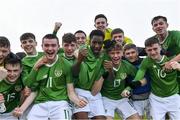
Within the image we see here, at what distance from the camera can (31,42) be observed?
23.3 feet

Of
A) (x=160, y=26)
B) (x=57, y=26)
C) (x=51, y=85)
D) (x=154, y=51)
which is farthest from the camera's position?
(x=160, y=26)

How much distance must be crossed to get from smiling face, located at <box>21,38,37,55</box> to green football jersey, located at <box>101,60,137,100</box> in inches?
63.8

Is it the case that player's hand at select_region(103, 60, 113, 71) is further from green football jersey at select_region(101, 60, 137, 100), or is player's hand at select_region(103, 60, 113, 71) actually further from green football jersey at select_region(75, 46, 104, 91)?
green football jersey at select_region(101, 60, 137, 100)

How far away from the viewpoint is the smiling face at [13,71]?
6.32 m

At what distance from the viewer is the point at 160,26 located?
23.1 ft

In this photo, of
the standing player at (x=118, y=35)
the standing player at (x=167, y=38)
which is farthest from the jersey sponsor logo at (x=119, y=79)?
the standing player at (x=118, y=35)

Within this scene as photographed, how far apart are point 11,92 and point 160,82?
109 inches

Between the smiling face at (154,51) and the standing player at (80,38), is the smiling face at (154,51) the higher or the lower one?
the lower one

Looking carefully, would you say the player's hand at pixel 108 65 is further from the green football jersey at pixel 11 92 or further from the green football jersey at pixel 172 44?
the green football jersey at pixel 11 92

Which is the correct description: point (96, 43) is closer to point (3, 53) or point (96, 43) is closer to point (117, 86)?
point (117, 86)

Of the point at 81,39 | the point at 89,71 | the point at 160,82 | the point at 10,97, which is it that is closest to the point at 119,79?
the point at 89,71

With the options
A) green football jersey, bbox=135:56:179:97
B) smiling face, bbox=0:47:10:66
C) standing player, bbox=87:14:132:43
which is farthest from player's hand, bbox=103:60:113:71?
standing player, bbox=87:14:132:43

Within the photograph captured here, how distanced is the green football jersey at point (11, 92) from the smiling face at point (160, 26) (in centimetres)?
290

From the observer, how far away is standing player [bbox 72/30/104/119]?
637 cm
